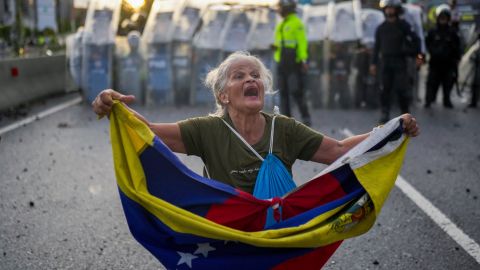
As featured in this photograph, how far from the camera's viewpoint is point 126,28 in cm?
1909

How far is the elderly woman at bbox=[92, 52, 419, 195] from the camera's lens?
12.1 ft

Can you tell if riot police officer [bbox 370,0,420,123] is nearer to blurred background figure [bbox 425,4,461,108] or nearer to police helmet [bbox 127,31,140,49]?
blurred background figure [bbox 425,4,461,108]

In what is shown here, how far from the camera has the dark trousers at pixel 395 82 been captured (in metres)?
12.5

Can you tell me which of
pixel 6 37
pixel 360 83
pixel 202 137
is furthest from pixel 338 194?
pixel 6 37

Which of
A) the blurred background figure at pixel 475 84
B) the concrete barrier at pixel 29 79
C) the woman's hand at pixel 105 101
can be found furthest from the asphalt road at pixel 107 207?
the blurred background figure at pixel 475 84

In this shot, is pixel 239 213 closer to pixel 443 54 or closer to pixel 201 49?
pixel 443 54

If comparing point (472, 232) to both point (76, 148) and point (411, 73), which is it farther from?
point (411, 73)

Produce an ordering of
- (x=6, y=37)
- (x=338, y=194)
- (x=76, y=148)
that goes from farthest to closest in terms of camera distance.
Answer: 1. (x=6, y=37)
2. (x=76, y=148)
3. (x=338, y=194)

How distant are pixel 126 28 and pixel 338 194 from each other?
16.3m

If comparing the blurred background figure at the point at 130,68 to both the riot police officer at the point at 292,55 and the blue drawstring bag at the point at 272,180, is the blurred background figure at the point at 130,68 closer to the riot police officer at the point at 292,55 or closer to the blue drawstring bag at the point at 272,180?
the riot police officer at the point at 292,55

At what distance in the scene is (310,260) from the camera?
3.37 meters

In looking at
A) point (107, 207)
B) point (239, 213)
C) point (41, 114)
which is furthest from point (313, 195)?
point (41, 114)

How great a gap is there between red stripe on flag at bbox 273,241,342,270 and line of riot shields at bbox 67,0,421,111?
12.6m

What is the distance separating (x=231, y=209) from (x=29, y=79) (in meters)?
13.8
